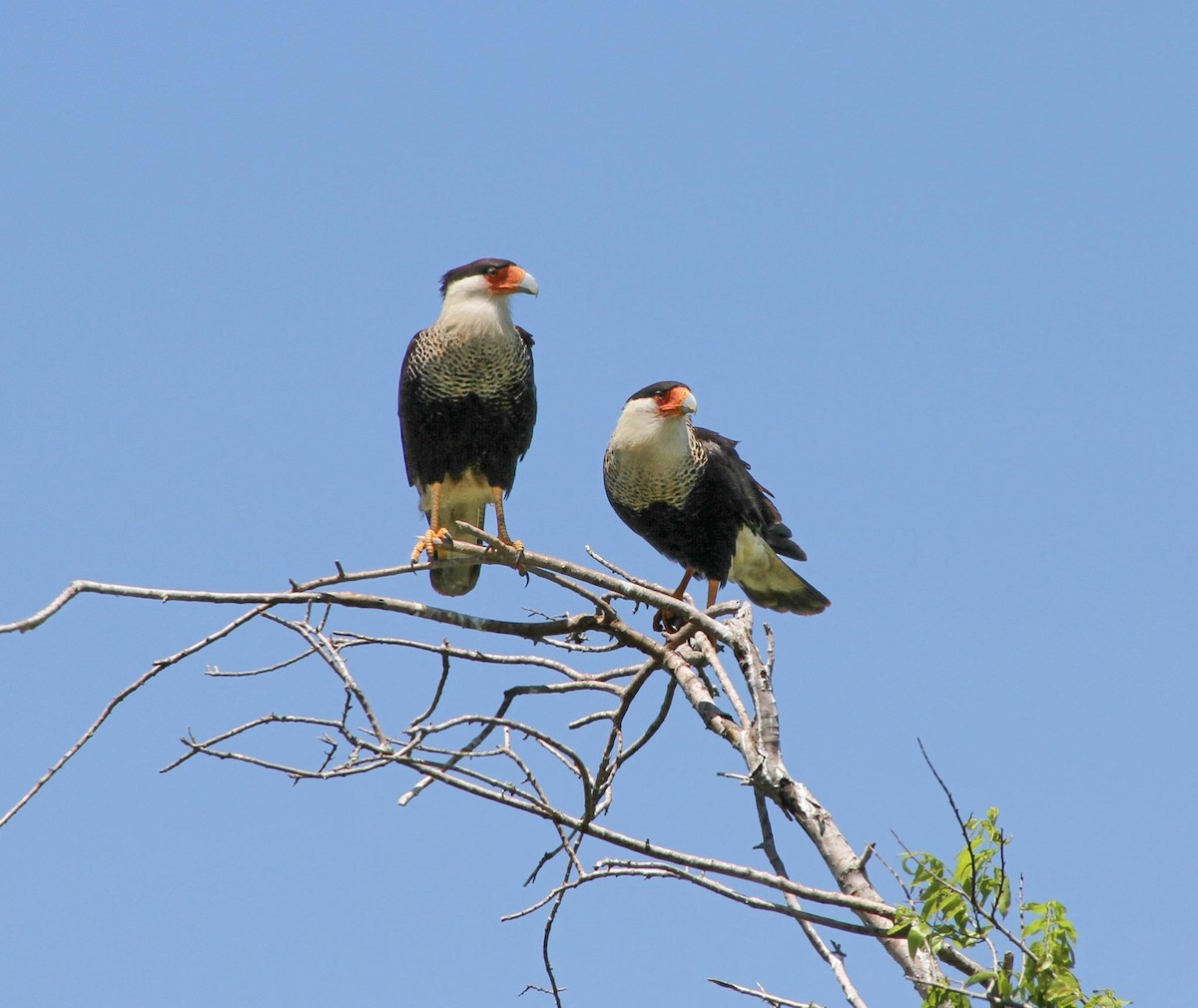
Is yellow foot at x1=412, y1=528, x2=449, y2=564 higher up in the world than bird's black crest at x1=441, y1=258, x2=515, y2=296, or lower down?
lower down

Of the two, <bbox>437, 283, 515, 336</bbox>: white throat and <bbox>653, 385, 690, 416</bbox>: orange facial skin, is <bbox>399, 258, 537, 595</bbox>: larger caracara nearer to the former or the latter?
<bbox>437, 283, 515, 336</bbox>: white throat

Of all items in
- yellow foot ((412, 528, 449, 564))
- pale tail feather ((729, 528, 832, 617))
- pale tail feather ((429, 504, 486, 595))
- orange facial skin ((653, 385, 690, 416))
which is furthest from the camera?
pale tail feather ((729, 528, 832, 617))

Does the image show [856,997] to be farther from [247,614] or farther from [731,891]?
[247,614]

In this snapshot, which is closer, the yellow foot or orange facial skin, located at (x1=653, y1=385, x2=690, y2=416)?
the yellow foot

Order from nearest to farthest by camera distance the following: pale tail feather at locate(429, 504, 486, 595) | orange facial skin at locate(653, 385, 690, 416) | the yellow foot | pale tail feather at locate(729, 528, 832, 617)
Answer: the yellow foot, pale tail feather at locate(429, 504, 486, 595), orange facial skin at locate(653, 385, 690, 416), pale tail feather at locate(729, 528, 832, 617)

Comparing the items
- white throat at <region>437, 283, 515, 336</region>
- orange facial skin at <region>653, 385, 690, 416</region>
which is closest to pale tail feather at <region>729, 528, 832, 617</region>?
orange facial skin at <region>653, 385, 690, 416</region>

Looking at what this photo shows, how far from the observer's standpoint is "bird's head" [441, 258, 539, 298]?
5.81 m

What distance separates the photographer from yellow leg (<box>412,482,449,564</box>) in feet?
18.6

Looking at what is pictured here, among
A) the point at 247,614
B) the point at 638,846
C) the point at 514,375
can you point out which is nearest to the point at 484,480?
the point at 514,375

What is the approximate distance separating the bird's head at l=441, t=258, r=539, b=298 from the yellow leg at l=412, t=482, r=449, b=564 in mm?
811

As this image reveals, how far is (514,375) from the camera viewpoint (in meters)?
5.86

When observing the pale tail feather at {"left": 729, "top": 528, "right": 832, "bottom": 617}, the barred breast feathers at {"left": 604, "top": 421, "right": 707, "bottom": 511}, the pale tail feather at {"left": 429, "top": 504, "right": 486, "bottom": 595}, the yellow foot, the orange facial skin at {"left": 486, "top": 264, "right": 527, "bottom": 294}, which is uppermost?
the pale tail feather at {"left": 729, "top": 528, "right": 832, "bottom": 617}

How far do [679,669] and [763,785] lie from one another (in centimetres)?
70

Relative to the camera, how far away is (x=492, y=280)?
5.86m
